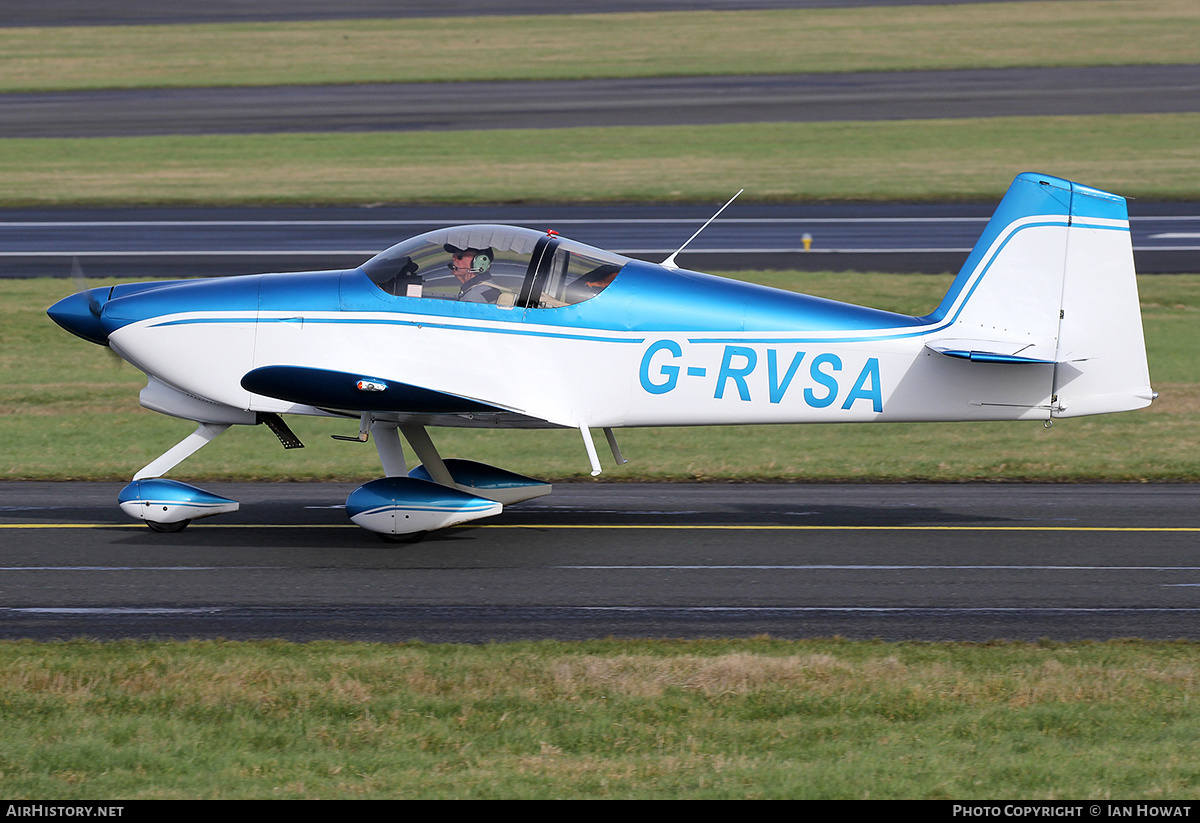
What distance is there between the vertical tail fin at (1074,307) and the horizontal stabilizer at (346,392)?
390cm

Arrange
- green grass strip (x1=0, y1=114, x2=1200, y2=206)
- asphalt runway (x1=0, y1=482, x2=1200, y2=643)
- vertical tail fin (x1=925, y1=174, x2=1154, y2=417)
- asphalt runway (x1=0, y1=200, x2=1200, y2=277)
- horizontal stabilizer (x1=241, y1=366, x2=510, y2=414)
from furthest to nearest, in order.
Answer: green grass strip (x1=0, y1=114, x2=1200, y2=206)
asphalt runway (x1=0, y1=200, x2=1200, y2=277)
vertical tail fin (x1=925, y1=174, x2=1154, y2=417)
horizontal stabilizer (x1=241, y1=366, x2=510, y2=414)
asphalt runway (x1=0, y1=482, x2=1200, y2=643)

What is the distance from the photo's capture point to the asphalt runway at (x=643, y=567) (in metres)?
8.98

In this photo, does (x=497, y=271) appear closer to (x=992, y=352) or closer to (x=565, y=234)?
(x=992, y=352)

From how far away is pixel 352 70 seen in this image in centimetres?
5025

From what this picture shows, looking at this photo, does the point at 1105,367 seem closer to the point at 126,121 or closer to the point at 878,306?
the point at 878,306

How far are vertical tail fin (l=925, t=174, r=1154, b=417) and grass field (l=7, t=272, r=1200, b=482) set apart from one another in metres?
2.89

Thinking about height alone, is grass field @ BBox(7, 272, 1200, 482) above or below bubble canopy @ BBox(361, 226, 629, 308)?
below

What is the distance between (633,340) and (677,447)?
4.16 meters

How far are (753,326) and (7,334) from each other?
13.9 metres

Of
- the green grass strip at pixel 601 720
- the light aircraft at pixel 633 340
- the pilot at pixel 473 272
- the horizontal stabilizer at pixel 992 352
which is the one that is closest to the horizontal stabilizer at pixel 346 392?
the light aircraft at pixel 633 340

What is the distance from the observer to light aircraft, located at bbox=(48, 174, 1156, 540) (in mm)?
10508

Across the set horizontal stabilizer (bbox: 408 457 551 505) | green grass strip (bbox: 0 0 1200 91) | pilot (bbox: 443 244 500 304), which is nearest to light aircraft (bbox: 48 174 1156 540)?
pilot (bbox: 443 244 500 304)

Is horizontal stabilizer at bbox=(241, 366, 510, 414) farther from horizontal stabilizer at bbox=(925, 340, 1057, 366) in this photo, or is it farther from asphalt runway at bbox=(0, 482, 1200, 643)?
horizontal stabilizer at bbox=(925, 340, 1057, 366)

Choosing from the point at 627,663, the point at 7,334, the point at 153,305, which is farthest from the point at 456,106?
the point at 627,663
